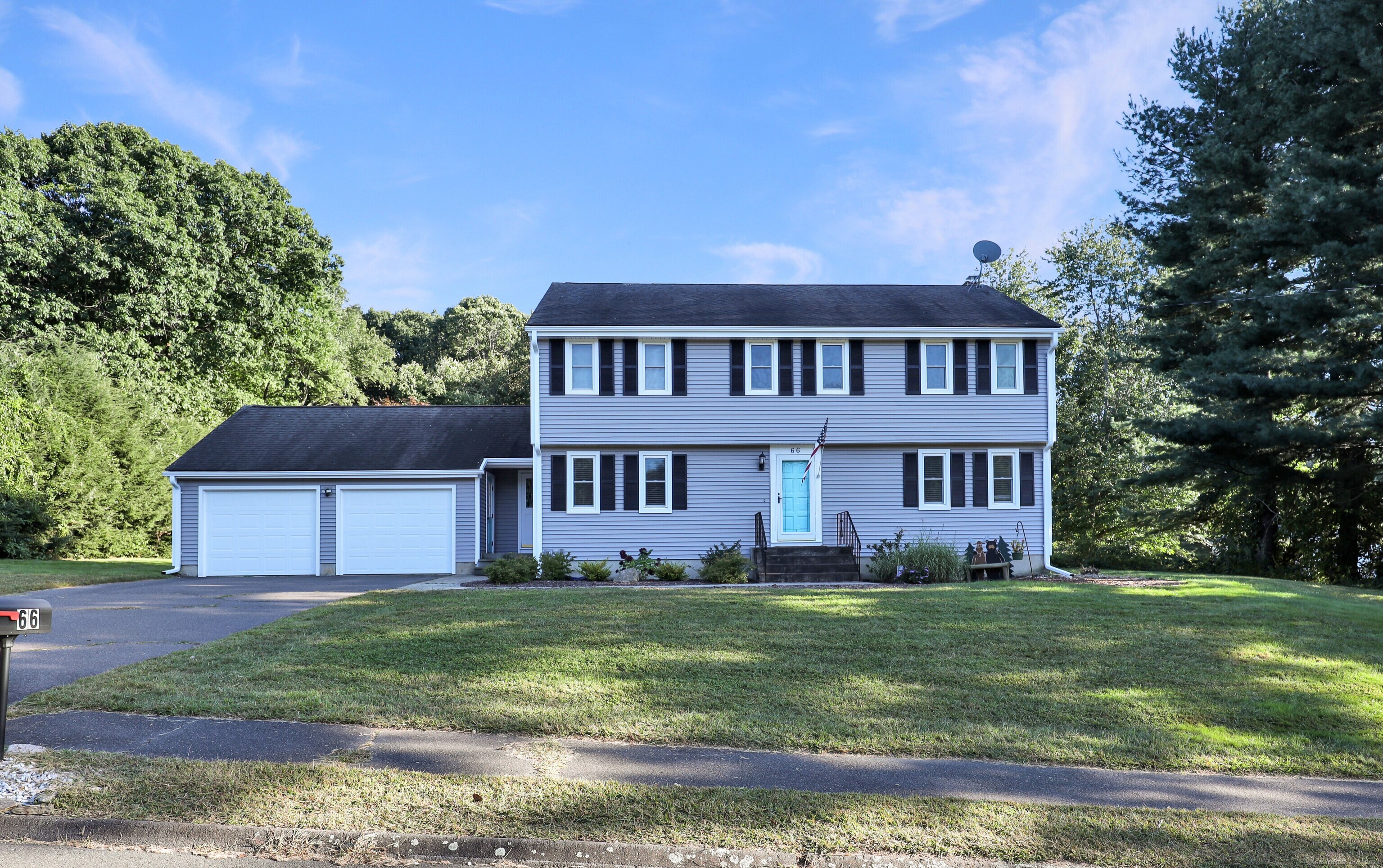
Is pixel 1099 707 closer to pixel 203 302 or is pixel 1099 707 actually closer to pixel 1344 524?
pixel 1344 524

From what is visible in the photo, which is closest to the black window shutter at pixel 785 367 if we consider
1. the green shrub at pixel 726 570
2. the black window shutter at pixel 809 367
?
the black window shutter at pixel 809 367

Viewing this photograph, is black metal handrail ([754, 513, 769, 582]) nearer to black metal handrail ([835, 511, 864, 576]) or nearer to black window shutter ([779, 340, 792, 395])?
black metal handrail ([835, 511, 864, 576])

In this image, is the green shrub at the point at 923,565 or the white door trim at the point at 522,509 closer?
the green shrub at the point at 923,565

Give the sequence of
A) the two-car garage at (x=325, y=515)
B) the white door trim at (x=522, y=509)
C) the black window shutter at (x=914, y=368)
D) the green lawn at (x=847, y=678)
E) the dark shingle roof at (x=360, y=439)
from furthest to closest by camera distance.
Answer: the white door trim at (x=522, y=509)
the dark shingle roof at (x=360, y=439)
the two-car garage at (x=325, y=515)
the black window shutter at (x=914, y=368)
the green lawn at (x=847, y=678)

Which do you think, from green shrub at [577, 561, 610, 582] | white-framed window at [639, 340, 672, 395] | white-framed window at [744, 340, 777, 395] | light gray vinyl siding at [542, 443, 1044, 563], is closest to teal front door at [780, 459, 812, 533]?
light gray vinyl siding at [542, 443, 1044, 563]

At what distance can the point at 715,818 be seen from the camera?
4.57 metres

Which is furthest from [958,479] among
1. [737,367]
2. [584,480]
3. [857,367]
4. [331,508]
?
[331,508]

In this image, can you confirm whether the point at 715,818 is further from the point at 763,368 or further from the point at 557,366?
the point at 763,368

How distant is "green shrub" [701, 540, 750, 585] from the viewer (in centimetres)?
1678

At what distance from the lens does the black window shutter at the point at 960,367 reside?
19.1m

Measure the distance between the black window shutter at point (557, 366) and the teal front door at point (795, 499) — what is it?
5028 mm

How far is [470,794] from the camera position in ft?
16.0

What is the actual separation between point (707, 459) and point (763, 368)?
7.54 feet

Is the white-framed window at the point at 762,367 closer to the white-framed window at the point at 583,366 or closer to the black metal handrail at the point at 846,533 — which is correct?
the black metal handrail at the point at 846,533
